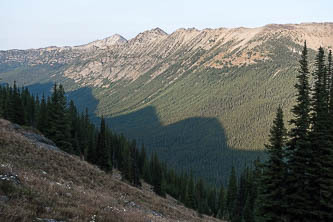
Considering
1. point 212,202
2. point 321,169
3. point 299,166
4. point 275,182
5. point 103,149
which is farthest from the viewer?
point 212,202

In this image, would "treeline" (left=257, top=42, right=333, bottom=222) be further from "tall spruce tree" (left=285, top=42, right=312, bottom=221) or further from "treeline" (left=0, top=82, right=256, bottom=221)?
"treeline" (left=0, top=82, right=256, bottom=221)

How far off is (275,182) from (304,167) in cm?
310

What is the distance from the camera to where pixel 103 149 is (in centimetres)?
5644

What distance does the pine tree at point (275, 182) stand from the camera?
26484 millimetres

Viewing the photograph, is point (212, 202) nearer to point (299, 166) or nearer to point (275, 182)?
point (275, 182)

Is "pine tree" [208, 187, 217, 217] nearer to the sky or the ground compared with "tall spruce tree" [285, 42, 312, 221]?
nearer to the ground

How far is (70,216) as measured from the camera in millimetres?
9742

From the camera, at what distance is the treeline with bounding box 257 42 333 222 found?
24.5 m

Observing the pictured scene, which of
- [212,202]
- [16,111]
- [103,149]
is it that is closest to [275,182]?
[103,149]

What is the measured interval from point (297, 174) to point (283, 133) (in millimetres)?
4515

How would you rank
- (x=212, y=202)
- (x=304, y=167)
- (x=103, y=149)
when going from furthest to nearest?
(x=212, y=202) → (x=103, y=149) → (x=304, y=167)

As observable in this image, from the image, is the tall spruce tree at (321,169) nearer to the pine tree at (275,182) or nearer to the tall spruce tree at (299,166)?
the tall spruce tree at (299,166)

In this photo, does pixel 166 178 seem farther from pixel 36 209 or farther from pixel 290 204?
pixel 36 209

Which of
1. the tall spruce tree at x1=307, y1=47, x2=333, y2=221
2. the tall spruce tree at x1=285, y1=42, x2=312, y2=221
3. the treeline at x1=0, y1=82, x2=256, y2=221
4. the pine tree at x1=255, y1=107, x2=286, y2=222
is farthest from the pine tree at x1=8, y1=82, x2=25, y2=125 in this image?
the tall spruce tree at x1=307, y1=47, x2=333, y2=221
